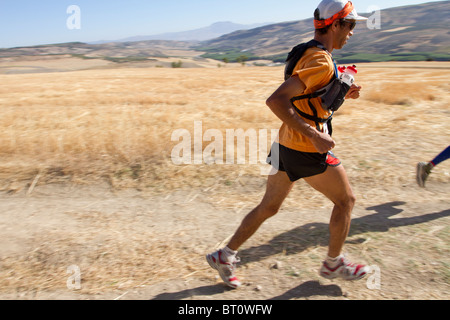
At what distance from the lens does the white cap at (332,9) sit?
261cm

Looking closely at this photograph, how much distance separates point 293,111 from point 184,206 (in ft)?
8.78

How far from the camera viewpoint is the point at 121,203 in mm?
5074

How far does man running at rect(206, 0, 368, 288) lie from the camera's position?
2.59 meters

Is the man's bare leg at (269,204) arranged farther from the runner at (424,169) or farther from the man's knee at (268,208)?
the runner at (424,169)

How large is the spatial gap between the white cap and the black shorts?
3.22 feet

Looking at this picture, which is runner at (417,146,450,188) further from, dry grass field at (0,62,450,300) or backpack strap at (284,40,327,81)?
backpack strap at (284,40,327,81)

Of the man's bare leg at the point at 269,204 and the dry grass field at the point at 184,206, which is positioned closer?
the man's bare leg at the point at 269,204

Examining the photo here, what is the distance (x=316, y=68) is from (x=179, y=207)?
9.63 feet

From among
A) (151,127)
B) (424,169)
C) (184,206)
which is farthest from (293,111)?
(151,127)

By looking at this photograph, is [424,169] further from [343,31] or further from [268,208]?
[343,31]

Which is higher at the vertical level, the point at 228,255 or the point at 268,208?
the point at 268,208

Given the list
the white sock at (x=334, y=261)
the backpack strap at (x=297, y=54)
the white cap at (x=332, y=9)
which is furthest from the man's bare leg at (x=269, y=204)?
the white cap at (x=332, y=9)

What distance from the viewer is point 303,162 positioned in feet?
9.29

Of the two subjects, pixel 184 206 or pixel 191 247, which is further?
pixel 184 206
